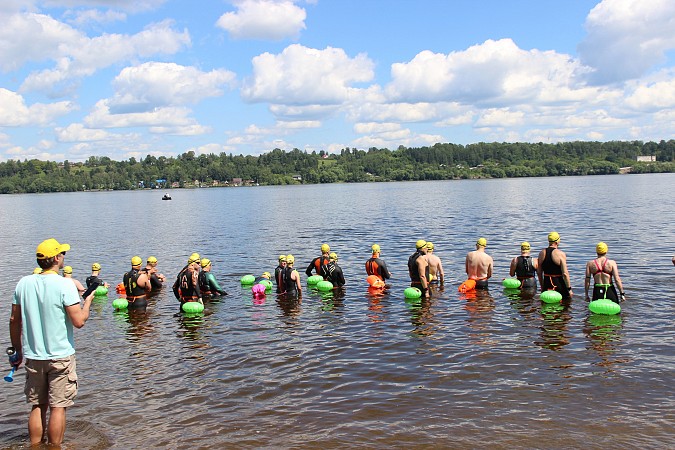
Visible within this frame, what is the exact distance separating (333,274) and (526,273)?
6828mm

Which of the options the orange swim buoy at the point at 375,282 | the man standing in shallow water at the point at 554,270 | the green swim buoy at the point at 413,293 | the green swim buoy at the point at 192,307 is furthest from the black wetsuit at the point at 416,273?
the green swim buoy at the point at 192,307

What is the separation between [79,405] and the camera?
34.9 ft

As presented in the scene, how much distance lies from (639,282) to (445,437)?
50.9 ft

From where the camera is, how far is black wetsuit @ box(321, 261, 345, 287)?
2095 centimetres

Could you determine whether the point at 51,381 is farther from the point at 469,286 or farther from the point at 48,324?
the point at 469,286

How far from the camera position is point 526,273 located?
19.2 meters

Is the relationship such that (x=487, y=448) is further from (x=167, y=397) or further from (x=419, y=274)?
(x=419, y=274)

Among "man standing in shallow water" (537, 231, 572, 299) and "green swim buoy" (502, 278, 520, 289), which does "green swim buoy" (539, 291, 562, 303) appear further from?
"green swim buoy" (502, 278, 520, 289)

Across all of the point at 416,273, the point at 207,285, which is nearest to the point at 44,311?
the point at 207,285

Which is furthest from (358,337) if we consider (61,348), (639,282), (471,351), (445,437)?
(639,282)

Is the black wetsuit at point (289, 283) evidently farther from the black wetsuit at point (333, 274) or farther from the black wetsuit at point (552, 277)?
the black wetsuit at point (552, 277)

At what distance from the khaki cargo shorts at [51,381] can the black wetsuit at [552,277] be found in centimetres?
1389

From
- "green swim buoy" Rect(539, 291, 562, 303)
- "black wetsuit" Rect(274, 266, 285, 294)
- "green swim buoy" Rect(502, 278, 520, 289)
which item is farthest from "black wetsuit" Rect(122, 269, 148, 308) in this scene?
"green swim buoy" Rect(539, 291, 562, 303)

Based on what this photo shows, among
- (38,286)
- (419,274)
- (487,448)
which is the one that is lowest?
(487,448)
